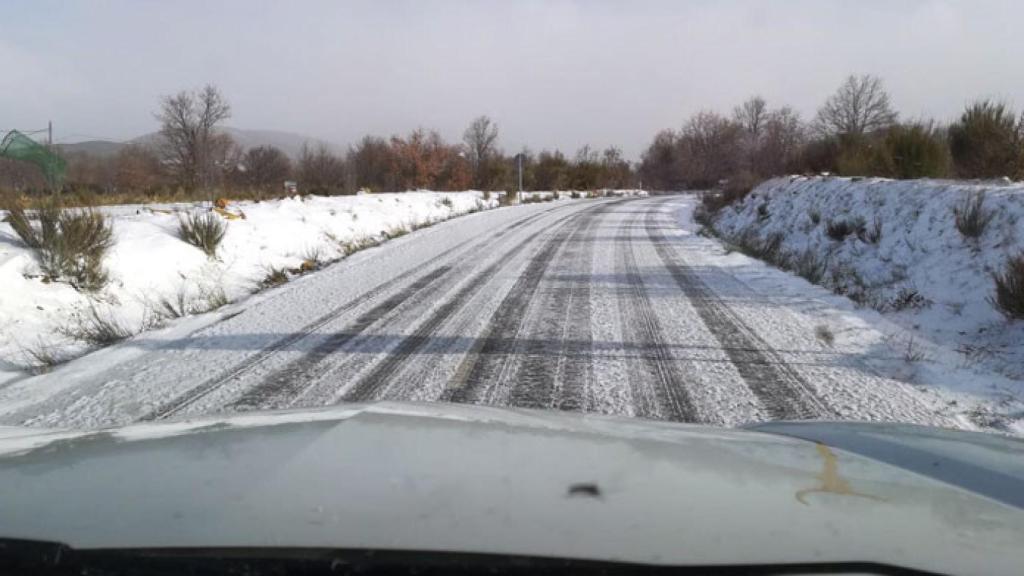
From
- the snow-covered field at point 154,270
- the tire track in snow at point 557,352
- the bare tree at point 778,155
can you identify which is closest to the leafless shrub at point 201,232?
the snow-covered field at point 154,270

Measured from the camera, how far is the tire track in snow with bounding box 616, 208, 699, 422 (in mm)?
4394

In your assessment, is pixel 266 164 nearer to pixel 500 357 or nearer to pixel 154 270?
pixel 154 270

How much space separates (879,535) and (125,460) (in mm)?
2100

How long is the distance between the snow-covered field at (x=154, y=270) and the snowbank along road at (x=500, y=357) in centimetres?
73

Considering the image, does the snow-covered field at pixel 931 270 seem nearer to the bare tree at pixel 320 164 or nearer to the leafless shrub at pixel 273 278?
the leafless shrub at pixel 273 278

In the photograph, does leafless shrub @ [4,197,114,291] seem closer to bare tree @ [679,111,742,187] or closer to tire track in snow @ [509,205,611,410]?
tire track in snow @ [509,205,611,410]

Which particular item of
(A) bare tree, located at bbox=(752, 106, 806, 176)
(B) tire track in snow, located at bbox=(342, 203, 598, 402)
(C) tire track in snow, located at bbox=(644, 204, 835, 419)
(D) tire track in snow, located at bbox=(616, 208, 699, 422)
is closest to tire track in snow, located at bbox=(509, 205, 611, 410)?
(D) tire track in snow, located at bbox=(616, 208, 699, 422)

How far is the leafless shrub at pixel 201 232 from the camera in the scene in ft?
32.8

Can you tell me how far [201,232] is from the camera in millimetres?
10055

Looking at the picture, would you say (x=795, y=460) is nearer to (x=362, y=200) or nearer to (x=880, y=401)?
(x=880, y=401)

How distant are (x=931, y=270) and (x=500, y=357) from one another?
6.08 meters

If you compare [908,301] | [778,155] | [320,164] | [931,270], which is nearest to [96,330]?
[908,301]

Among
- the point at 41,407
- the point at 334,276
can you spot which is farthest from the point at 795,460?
the point at 334,276

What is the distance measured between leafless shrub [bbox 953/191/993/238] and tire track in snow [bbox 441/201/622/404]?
5.58m
